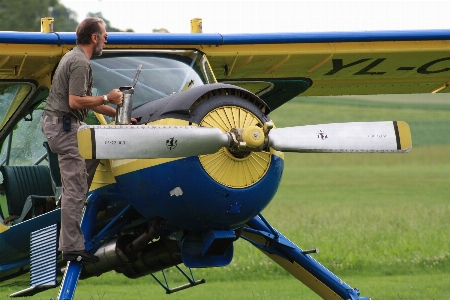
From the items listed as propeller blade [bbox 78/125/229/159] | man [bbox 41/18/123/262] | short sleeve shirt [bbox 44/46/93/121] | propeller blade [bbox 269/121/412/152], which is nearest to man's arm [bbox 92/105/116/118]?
man [bbox 41/18/123/262]

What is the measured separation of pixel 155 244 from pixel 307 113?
48.5m

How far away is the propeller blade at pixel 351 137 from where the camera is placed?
6941 mm

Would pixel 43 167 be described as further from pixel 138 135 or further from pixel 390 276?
pixel 390 276

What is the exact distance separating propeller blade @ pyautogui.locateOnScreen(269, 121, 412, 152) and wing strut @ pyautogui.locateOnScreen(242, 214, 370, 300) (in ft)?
6.33

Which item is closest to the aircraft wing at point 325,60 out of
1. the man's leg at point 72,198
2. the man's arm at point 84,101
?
the man's arm at point 84,101

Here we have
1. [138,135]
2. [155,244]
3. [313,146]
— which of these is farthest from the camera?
[155,244]

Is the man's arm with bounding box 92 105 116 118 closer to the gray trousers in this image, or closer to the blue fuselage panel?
the gray trousers

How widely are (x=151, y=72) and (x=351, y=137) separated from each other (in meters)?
1.91

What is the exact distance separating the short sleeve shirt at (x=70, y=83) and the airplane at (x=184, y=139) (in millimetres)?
338

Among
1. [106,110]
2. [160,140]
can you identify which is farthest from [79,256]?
[160,140]

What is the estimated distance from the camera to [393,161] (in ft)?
135

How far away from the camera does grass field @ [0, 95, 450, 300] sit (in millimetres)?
12852

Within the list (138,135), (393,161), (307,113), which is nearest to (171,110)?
(138,135)

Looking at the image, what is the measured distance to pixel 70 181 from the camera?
736 cm
